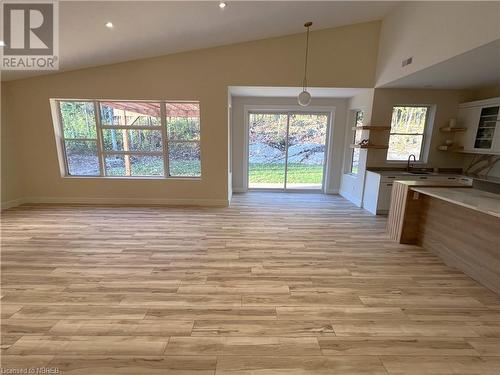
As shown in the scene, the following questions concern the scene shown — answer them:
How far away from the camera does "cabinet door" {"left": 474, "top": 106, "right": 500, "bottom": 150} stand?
13.2 feet

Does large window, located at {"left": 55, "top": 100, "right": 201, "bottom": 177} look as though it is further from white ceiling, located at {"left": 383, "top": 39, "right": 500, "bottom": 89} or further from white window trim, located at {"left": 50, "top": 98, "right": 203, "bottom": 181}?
white ceiling, located at {"left": 383, "top": 39, "right": 500, "bottom": 89}

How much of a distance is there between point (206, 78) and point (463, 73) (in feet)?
13.5

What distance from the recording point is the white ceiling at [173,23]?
9.39 ft

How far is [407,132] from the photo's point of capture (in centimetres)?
491

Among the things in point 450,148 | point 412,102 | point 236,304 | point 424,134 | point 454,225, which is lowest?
point 236,304

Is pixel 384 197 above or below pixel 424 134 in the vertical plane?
below

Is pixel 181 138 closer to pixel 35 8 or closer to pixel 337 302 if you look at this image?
pixel 35 8

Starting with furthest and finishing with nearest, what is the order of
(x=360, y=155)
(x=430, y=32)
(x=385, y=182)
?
(x=360, y=155) < (x=385, y=182) < (x=430, y=32)

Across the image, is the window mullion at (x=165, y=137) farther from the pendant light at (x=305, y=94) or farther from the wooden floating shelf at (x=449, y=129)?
the wooden floating shelf at (x=449, y=129)

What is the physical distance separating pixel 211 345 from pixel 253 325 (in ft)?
1.16

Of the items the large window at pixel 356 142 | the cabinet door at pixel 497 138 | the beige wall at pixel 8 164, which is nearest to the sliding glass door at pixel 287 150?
the large window at pixel 356 142

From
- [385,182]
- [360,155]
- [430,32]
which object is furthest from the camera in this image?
[360,155]

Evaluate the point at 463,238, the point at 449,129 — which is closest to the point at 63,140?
the point at 463,238

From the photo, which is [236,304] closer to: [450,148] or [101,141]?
[101,141]
